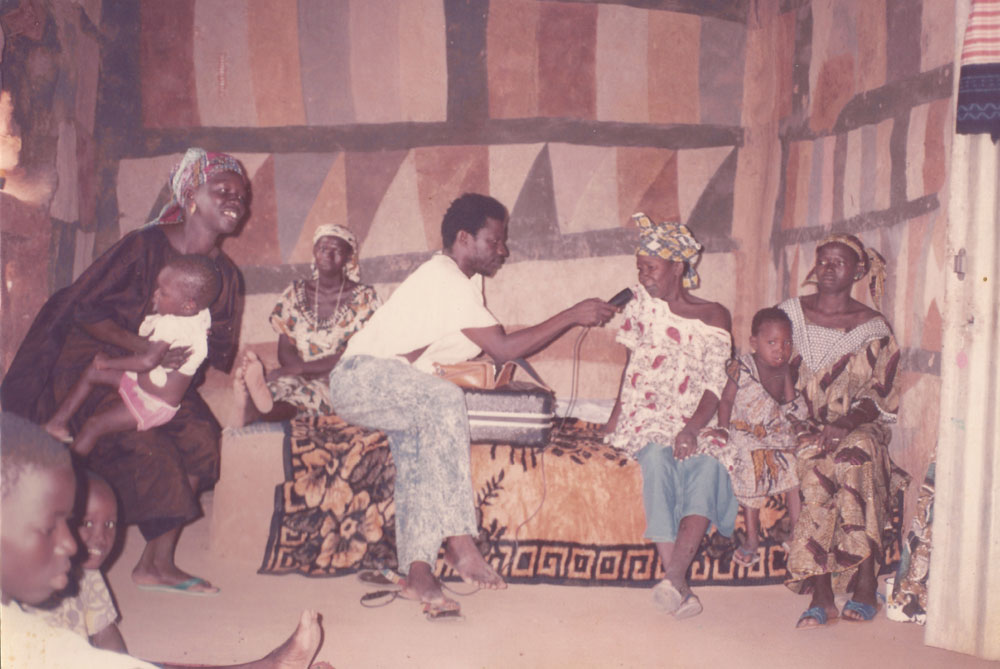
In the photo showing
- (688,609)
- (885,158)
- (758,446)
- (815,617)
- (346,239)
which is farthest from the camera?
(346,239)

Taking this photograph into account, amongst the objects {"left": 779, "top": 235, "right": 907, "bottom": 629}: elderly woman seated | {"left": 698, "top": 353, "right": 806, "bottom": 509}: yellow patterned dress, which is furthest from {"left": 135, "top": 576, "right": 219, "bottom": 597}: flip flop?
{"left": 779, "top": 235, "right": 907, "bottom": 629}: elderly woman seated

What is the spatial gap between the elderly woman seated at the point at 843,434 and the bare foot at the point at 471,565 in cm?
124

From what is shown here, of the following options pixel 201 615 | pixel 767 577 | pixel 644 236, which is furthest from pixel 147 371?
pixel 767 577

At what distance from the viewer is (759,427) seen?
4152 mm

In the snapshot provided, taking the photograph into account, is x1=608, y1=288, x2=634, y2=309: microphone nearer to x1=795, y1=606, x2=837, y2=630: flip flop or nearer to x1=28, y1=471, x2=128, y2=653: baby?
x1=795, y1=606, x2=837, y2=630: flip flop

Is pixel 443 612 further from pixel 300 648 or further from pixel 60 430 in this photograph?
Answer: pixel 60 430

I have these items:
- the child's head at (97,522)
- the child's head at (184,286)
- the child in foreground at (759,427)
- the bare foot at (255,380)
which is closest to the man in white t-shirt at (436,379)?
the bare foot at (255,380)

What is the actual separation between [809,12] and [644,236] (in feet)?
7.48

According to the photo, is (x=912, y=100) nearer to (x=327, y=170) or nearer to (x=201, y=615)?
(x=327, y=170)

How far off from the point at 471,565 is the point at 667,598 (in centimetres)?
82

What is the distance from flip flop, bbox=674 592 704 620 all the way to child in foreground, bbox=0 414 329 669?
7.96ft

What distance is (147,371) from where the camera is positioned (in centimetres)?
376

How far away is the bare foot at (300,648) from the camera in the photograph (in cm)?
226

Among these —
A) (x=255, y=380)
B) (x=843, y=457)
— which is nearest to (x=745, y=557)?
(x=843, y=457)
